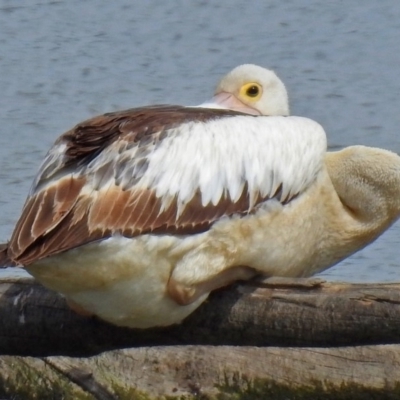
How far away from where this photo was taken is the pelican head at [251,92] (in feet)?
19.8

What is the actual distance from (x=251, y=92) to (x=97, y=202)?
139 centimetres

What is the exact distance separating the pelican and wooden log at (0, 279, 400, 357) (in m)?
0.11

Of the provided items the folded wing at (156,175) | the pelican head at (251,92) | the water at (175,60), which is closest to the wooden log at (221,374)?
the folded wing at (156,175)

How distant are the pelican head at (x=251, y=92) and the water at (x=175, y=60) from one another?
202 cm

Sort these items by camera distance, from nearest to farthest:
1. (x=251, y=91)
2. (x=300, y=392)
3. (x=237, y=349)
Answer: (x=300, y=392) → (x=237, y=349) → (x=251, y=91)

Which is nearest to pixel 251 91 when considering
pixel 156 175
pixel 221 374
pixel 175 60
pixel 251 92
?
pixel 251 92

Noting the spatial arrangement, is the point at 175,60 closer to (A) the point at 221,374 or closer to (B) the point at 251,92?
(B) the point at 251,92

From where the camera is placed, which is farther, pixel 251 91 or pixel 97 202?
pixel 251 91

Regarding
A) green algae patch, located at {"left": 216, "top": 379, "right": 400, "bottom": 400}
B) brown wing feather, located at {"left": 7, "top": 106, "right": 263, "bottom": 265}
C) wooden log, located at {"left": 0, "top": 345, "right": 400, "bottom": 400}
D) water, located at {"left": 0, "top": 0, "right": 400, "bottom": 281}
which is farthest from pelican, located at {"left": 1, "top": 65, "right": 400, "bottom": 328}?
water, located at {"left": 0, "top": 0, "right": 400, "bottom": 281}

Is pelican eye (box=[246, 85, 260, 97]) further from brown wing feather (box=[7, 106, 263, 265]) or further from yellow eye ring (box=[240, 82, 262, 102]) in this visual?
brown wing feather (box=[7, 106, 263, 265])

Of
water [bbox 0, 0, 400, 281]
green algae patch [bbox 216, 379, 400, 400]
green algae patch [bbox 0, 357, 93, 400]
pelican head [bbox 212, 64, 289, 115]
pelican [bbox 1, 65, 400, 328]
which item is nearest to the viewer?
green algae patch [bbox 216, 379, 400, 400]

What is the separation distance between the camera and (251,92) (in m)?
6.09

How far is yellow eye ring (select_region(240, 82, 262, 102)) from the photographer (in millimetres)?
6066

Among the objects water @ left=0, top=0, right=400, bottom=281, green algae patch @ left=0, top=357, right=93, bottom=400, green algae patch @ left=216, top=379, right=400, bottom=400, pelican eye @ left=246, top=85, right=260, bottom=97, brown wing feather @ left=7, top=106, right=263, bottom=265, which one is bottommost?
water @ left=0, top=0, right=400, bottom=281
